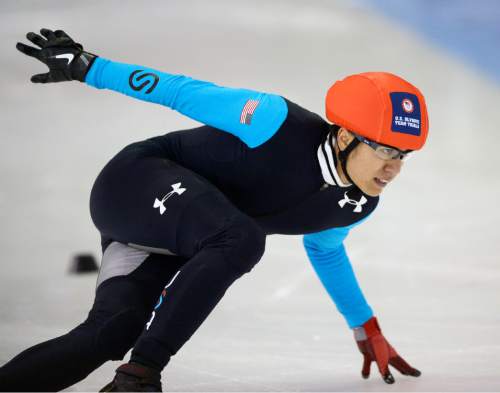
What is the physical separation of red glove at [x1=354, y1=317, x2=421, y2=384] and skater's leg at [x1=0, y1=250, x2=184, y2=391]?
834 millimetres

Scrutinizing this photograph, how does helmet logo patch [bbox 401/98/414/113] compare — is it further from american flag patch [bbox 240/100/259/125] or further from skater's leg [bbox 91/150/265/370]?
skater's leg [bbox 91/150/265/370]

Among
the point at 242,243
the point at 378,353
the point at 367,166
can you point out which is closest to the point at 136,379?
the point at 242,243

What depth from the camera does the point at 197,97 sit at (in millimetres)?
2266

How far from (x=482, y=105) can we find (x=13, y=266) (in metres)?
4.02

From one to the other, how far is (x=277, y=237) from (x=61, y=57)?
287 centimetres

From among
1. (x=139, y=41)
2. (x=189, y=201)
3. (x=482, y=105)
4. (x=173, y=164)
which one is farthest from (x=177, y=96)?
(x=482, y=105)

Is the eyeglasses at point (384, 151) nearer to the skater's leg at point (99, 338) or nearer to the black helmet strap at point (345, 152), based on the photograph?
the black helmet strap at point (345, 152)

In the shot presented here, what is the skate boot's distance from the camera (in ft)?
5.67

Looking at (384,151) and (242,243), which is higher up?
(384,151)

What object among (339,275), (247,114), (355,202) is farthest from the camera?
(339,275)

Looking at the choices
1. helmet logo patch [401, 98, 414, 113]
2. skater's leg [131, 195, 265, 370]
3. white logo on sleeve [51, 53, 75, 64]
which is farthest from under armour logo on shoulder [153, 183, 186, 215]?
helmet logo patch [401, 98, 414, 113]

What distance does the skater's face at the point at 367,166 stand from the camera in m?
2.28

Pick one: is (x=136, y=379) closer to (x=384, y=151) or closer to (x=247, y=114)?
(x=247, y=114)

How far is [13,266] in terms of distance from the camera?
4352 millimetres
